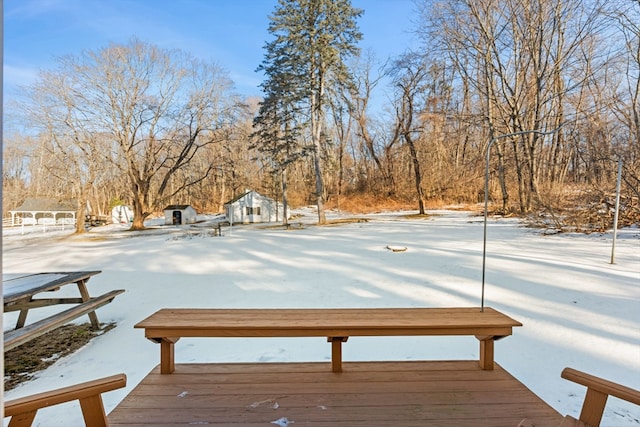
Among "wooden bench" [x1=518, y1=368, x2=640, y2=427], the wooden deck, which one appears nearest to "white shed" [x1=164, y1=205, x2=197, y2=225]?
the wooden deck

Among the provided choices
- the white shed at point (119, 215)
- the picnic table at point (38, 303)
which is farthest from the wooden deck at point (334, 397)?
the white shed at point (119, 215)

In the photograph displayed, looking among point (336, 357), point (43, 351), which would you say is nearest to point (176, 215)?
point (43, 351)

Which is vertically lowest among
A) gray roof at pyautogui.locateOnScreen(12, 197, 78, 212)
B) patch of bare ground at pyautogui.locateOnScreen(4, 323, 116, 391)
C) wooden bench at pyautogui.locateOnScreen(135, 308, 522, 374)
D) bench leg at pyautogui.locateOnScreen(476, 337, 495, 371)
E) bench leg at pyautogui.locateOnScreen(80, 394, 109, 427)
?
patch of bare ground at pyautogui.locateOnScreen(4, 323, 116, 391)

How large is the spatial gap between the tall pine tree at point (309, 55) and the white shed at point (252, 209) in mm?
7677

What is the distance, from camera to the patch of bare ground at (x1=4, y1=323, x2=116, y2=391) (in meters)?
3.05

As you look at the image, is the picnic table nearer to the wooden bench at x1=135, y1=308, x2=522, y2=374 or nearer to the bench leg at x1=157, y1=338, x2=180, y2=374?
the bench leg at x1=157, y1=338, x2=180, y2=374

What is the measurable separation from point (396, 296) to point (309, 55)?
1687 centimetres

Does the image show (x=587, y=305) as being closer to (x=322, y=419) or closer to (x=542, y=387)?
(x=542, y=387)

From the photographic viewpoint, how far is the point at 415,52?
20.2 m

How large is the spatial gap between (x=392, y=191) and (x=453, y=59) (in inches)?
576

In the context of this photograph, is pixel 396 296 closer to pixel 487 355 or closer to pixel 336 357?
pixel 487 355

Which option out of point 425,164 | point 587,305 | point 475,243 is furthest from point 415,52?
point 587,305

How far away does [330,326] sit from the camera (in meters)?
2.07

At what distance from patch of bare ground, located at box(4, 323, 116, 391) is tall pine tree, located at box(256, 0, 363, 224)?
52.0ft
